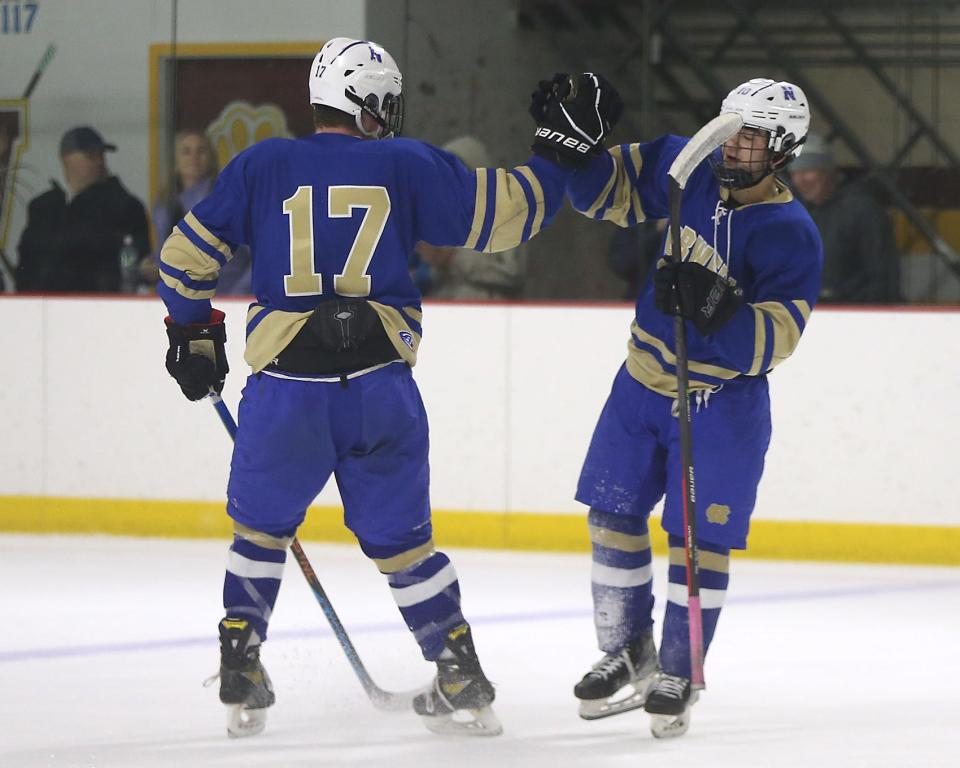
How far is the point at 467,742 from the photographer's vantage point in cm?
312

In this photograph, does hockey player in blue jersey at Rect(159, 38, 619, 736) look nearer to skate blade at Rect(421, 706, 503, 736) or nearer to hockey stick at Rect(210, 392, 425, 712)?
skate blade at Rect(421, 706, 503, 736)

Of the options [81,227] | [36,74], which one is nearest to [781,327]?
[81,227]

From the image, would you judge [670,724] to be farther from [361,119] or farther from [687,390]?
[361,119]

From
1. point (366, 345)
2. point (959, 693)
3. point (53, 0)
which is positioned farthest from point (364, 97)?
point (53, 0)

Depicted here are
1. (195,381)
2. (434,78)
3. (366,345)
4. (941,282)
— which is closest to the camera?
(366,345)

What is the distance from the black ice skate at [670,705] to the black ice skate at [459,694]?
29 centimetres

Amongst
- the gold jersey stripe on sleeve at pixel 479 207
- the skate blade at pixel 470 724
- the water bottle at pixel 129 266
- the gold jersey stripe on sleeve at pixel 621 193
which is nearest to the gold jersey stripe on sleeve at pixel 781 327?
the gold jersey stripe on sleeve at pixel 621 193

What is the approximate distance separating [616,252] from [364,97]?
2656 mm

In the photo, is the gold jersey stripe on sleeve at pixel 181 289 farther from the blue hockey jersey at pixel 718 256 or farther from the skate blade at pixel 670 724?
the skate blade at pixel 670 724

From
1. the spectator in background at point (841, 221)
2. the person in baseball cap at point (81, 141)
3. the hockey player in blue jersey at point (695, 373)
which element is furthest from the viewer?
the person in baseball cap at point (81, 141)

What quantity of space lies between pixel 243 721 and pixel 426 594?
411 mm

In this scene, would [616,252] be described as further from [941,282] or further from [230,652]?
[230,652]

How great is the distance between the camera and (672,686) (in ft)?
10.3

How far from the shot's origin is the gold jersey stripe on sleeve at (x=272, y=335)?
3016 millimetres
